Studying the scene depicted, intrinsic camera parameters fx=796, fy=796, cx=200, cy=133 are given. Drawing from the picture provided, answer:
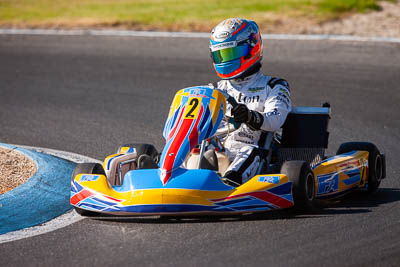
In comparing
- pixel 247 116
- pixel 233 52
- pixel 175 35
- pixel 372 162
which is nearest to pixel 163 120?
pixel 233 52

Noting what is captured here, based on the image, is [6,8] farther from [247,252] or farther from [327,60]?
[247,252]

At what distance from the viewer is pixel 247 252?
464cm

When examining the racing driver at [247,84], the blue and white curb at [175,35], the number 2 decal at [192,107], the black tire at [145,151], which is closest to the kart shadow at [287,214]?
the racing driver at [247,84]

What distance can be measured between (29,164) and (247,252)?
7.99 feet

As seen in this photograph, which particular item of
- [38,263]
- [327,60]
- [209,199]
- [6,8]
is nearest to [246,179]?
[209,199]

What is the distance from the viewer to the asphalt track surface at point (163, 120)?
4672mm

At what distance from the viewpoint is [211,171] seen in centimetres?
527

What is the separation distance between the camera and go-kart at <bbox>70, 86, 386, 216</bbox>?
16.9 feet

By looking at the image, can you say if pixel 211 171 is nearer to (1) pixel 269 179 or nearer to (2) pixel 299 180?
(1) pixel 269 179

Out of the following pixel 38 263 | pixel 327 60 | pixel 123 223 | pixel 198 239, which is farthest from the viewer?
pixel 327 60

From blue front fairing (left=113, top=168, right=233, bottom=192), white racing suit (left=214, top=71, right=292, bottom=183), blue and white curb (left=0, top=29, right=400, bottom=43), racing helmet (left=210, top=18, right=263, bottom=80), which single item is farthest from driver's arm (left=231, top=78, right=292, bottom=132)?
blue and white curb (left=0, top=29, right=400, bottom=43)

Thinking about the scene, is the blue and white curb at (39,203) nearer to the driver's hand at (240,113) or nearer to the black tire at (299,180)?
the driver's hand at (240,113)

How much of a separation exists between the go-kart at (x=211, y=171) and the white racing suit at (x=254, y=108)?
100 millimetres

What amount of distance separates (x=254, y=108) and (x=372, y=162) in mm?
1022
